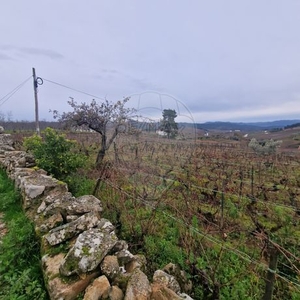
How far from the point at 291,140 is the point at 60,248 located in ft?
69.7

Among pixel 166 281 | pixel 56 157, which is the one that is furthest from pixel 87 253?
pixel 56 157

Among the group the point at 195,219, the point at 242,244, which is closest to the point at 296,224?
the point at 242,244

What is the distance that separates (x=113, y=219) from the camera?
11.1 feet

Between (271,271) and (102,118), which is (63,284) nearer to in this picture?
(271,271)

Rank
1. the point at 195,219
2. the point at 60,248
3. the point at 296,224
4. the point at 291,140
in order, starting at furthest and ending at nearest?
the point at 291,140
the point at 296,224
the point at 195,219
the point at 60,248

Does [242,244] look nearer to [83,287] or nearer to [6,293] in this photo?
[83,287]

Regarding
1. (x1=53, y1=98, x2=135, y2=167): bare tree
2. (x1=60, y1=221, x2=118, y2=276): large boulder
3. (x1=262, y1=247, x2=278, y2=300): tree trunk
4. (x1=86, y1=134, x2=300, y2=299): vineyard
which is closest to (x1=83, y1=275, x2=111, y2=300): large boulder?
(x1=60, y1=221, x2=118, y2=276): large boulder

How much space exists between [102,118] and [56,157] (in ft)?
8.29

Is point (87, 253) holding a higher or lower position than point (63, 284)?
higher

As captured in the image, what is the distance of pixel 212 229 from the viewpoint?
330 centimetres

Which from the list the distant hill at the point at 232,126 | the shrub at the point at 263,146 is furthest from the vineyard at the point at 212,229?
the shrub at the point at 263,146

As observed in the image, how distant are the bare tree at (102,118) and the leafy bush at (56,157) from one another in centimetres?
184

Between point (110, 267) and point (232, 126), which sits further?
point (232, 126)

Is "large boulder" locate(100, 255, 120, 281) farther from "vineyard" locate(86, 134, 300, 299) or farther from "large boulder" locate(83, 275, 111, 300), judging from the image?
"vineyard" locate(86, 134, 300, 299)
